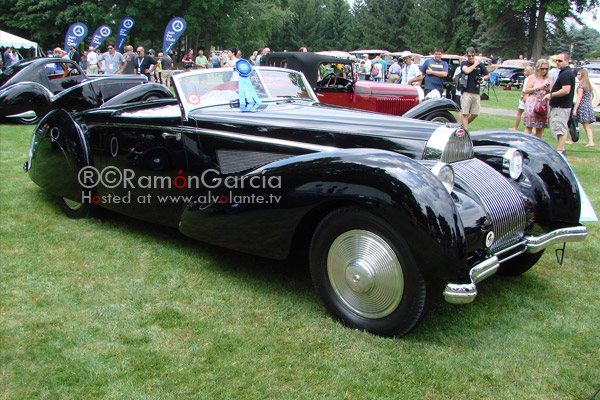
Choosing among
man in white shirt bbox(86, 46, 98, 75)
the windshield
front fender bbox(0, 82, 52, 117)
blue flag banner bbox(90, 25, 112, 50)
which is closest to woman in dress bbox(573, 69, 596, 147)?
the windshield

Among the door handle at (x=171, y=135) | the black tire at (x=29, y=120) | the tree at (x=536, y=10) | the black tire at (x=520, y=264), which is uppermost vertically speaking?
the tree at (x=536, y=10)

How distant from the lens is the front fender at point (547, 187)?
11.2ft

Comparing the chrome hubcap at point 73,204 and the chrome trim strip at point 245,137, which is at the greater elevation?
the chrome trim strip at point 245,137

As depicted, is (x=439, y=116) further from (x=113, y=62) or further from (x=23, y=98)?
(x=113, y=62)

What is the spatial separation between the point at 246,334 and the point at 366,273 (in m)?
0.80

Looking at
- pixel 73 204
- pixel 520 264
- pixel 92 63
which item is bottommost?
pixel 520 264

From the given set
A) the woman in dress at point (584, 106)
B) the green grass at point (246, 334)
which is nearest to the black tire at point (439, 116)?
the woman in dress at point (584, 106)

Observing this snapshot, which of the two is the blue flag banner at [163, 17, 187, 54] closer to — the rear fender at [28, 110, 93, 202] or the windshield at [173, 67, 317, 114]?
the rear fender at [28, 110, 93, 202]

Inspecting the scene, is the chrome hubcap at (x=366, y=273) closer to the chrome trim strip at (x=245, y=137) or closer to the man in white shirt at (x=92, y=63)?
the chrome trim strip at (x=245, y=137)

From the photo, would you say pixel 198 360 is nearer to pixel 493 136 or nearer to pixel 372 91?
pixel 493 136

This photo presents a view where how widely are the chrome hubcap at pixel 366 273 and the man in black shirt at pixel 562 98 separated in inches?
269

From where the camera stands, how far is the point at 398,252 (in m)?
2.64

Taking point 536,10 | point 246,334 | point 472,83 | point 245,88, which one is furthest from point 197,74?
point 536,10

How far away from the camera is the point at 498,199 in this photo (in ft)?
10.2
